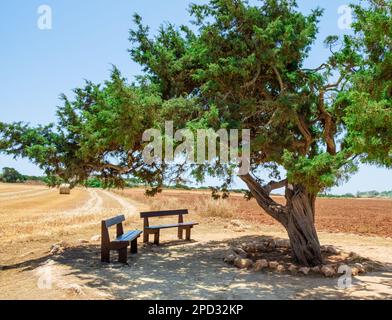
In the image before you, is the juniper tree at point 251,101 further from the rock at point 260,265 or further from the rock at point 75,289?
the rock at point 75,289

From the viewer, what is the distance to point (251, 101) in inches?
349

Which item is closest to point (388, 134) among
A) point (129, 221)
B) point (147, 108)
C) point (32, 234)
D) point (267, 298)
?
point (267, 298)

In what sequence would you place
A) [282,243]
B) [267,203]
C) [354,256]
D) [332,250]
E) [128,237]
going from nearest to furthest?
[128,237], [267,203], [354,256], [332,250], [282,243]

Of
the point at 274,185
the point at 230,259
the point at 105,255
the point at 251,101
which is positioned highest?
the point at 251,101

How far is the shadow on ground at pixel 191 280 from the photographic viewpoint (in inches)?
273

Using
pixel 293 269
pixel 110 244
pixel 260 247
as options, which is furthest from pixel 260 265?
pixel 110 244

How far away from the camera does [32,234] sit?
47.4ft

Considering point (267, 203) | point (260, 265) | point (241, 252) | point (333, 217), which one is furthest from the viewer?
point (333, 217)

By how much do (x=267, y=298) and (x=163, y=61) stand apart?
22.1ft

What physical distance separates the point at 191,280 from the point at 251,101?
4270 mm

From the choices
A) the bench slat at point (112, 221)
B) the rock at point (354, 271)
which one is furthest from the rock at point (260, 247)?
the bench slat at point (112, 221)

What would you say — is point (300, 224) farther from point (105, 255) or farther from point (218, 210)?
point (218, 210)

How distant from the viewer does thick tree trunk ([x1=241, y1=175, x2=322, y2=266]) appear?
980 centimetres
